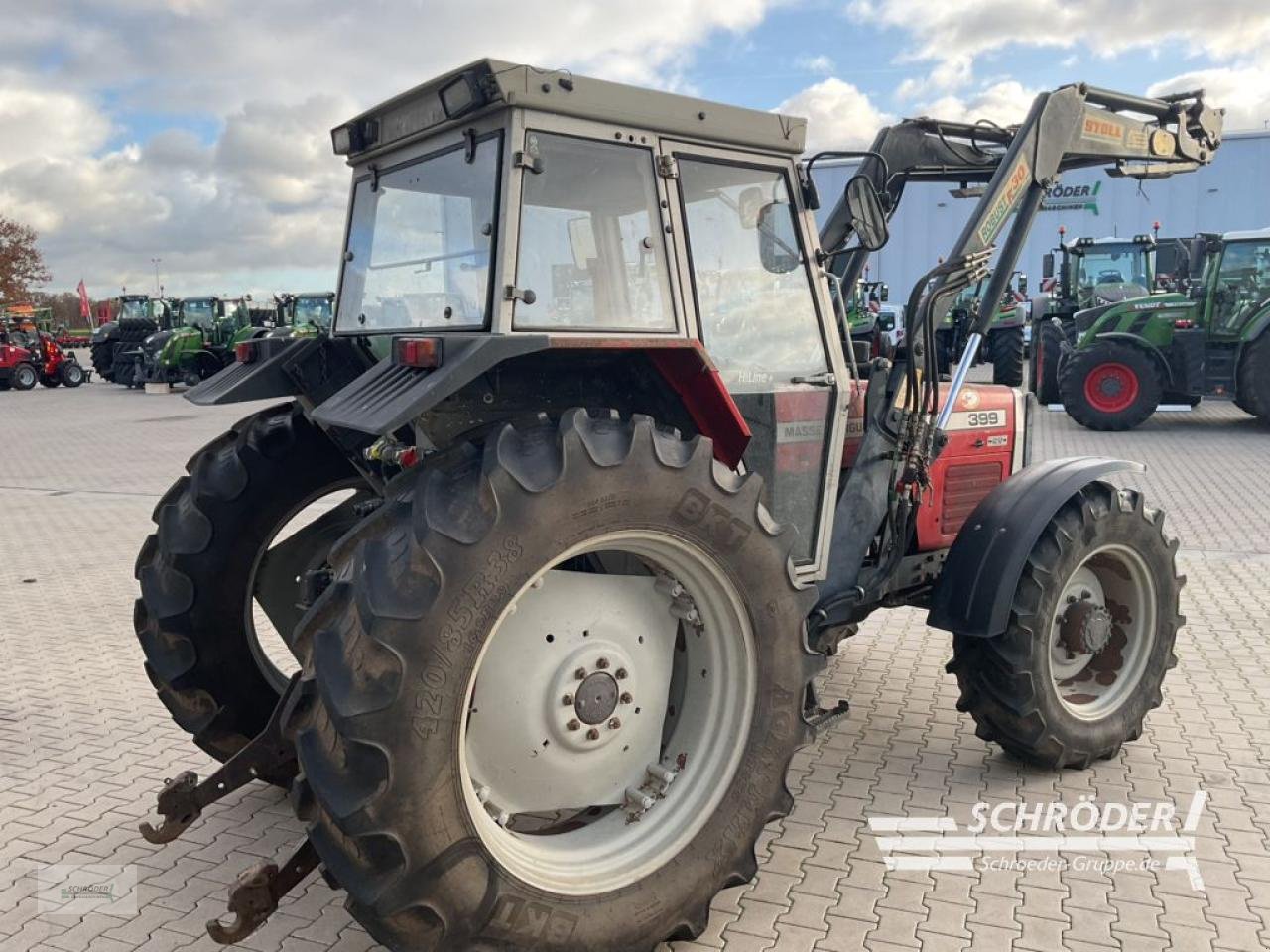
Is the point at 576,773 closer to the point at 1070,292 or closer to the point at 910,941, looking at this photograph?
the point at 910,941

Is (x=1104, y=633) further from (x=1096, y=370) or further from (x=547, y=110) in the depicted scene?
(x=1096, y=370)

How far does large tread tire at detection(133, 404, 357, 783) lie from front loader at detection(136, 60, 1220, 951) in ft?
0.04

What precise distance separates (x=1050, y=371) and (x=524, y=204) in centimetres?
1488

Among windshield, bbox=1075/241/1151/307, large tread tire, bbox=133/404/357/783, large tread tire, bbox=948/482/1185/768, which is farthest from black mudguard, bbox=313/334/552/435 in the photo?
windshield, bbox=1075/241/1151/307

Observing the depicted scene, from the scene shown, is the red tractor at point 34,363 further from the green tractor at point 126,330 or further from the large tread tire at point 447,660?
the large tread tire at point 447,660

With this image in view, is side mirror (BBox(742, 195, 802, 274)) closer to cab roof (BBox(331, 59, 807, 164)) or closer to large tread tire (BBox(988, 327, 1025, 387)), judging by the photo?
cab roof (BBox(331, 59, 807, 164))

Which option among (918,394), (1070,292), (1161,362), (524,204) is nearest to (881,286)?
(1070,292)

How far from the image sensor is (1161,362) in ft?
44.9

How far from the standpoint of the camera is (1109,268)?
57.6ft

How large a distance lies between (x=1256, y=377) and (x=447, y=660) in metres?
13.5

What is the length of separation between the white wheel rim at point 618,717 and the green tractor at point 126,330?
2810 centimetres

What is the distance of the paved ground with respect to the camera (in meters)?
3.12

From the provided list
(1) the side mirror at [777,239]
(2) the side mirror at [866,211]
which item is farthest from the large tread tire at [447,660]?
(2) the side mirror at [866,211]

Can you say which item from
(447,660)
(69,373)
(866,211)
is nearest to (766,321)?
(866,211)
